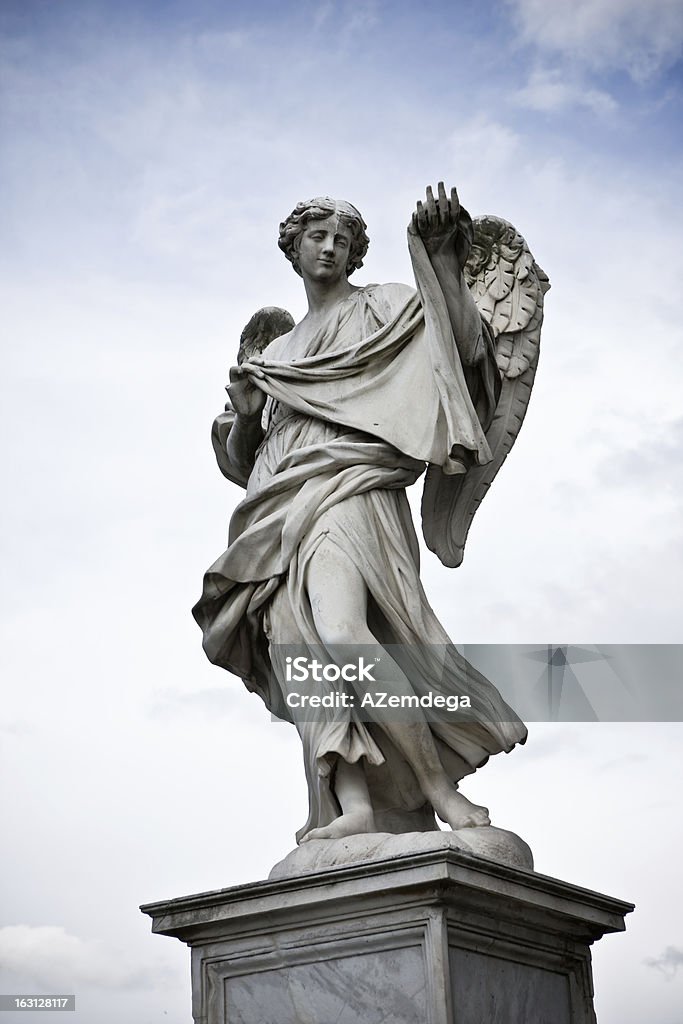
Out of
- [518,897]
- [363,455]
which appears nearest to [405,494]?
[363,455]

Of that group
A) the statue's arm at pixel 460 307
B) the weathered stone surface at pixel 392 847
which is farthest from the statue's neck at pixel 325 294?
Answer: the weathered stone surface at pixel 392 847

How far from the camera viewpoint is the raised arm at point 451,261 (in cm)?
615

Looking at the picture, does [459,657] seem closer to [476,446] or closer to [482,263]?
[476,446]

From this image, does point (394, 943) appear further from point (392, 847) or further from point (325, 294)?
point (325, 294)

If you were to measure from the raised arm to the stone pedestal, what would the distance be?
7.44 ft

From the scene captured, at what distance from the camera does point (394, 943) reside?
537cm

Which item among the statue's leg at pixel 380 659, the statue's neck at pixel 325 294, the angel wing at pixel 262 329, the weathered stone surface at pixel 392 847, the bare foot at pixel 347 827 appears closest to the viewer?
the weathered stone surface at pixel 392 847

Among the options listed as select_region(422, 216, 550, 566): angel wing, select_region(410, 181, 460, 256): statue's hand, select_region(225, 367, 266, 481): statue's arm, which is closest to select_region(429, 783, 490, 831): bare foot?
select_region(422, 216, 550, 566): angel wing

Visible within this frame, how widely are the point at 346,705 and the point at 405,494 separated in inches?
41.2

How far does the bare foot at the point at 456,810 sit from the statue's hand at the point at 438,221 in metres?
2.20

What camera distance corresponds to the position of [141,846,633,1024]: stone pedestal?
208 inches

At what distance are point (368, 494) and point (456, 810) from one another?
1.34m

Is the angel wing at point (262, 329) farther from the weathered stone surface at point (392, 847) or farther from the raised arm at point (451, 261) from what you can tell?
the weathered stone surface at point (392, 847)

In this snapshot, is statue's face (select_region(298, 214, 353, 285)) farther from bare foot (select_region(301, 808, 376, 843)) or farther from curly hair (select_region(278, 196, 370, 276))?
bare foot (select_region(301, 808, 376, 843))
